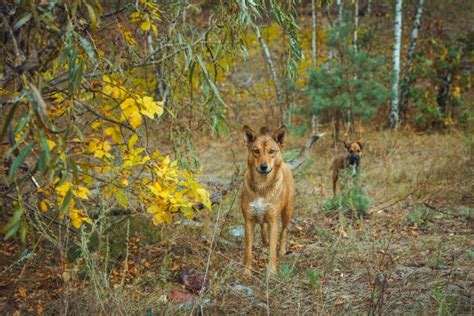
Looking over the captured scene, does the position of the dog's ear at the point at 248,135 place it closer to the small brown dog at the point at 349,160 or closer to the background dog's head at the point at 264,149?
the background dog's head at the point at 264,149

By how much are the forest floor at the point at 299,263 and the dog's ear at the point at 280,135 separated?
0.89 meters

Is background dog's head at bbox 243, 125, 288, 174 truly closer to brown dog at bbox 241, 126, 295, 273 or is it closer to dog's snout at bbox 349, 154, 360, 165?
brown dog at bbox 241, 126, 295, 273

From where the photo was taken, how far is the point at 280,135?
5.08m

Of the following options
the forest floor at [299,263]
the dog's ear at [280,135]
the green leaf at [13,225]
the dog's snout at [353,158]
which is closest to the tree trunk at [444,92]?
the forest floor at [299,263]

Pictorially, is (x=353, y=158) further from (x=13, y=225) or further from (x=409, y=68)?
(x=409, y=68)

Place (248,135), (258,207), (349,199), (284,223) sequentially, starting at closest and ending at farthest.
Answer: (258,207), (248,135), (284,223), (349,199)

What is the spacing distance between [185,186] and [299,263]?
208cm

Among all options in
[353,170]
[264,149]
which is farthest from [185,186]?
[353,170]

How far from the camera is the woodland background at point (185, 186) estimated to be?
9.12ft

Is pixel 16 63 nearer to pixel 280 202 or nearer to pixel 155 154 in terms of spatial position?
pixel 155 154

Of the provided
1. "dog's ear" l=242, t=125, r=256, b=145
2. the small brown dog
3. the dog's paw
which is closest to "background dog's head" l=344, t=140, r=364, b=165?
the small brown dog

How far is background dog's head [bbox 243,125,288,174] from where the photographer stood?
4.82 m

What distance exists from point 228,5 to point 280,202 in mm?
2470

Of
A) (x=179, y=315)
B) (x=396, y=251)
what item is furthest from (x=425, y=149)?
(x=179, y=315)
